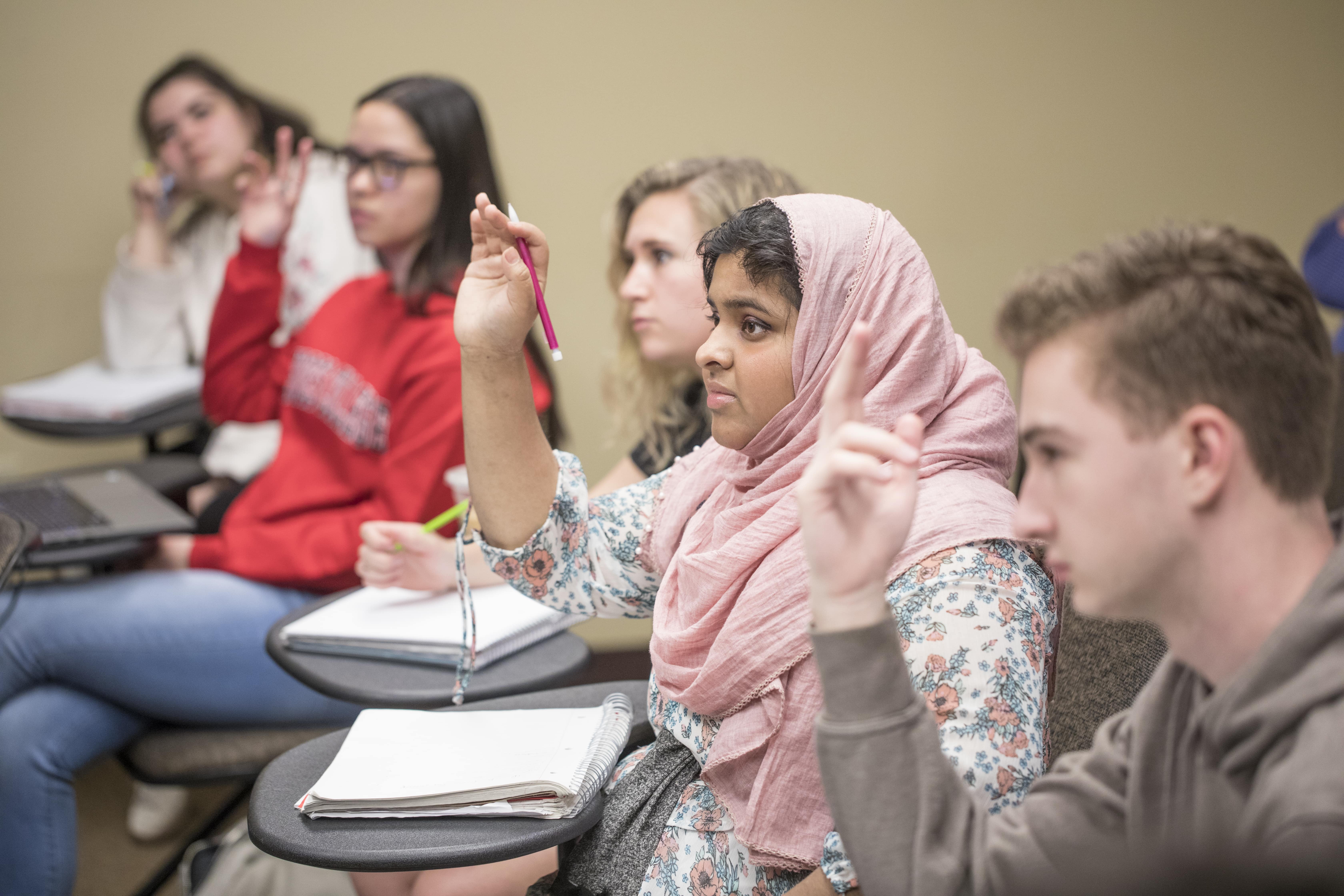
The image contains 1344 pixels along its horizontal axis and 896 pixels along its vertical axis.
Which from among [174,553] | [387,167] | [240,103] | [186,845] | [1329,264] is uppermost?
[240,103]

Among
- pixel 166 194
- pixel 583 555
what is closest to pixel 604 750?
pixel 583 555

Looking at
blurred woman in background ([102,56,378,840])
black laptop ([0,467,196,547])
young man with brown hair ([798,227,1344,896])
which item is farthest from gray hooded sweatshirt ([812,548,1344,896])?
blurred woman in background ([102,56,378,840])

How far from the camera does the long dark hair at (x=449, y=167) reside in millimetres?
2039

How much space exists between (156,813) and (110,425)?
88 cm

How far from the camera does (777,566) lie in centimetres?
103

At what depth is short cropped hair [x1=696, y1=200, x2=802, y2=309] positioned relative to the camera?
106 cm

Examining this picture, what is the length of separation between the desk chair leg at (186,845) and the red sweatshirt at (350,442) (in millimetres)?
391

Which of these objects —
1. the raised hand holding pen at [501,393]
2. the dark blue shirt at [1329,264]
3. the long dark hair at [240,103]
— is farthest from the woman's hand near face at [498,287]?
the long dark hair at [240,103]

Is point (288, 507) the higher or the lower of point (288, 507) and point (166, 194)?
the lower

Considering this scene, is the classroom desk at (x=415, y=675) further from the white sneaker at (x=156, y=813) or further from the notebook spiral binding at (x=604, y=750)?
the white sneaker at (x=156, y=813)

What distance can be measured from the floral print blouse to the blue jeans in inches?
28.4

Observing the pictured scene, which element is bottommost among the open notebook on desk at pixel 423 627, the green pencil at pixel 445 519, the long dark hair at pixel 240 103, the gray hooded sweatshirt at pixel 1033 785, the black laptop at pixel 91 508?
the open notebook on desk at pixel 423 627

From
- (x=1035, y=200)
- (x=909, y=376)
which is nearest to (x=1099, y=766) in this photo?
(x=909, y=376)

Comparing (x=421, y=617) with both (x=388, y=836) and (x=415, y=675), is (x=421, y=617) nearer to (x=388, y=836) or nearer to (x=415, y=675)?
(x=415, y=675)
